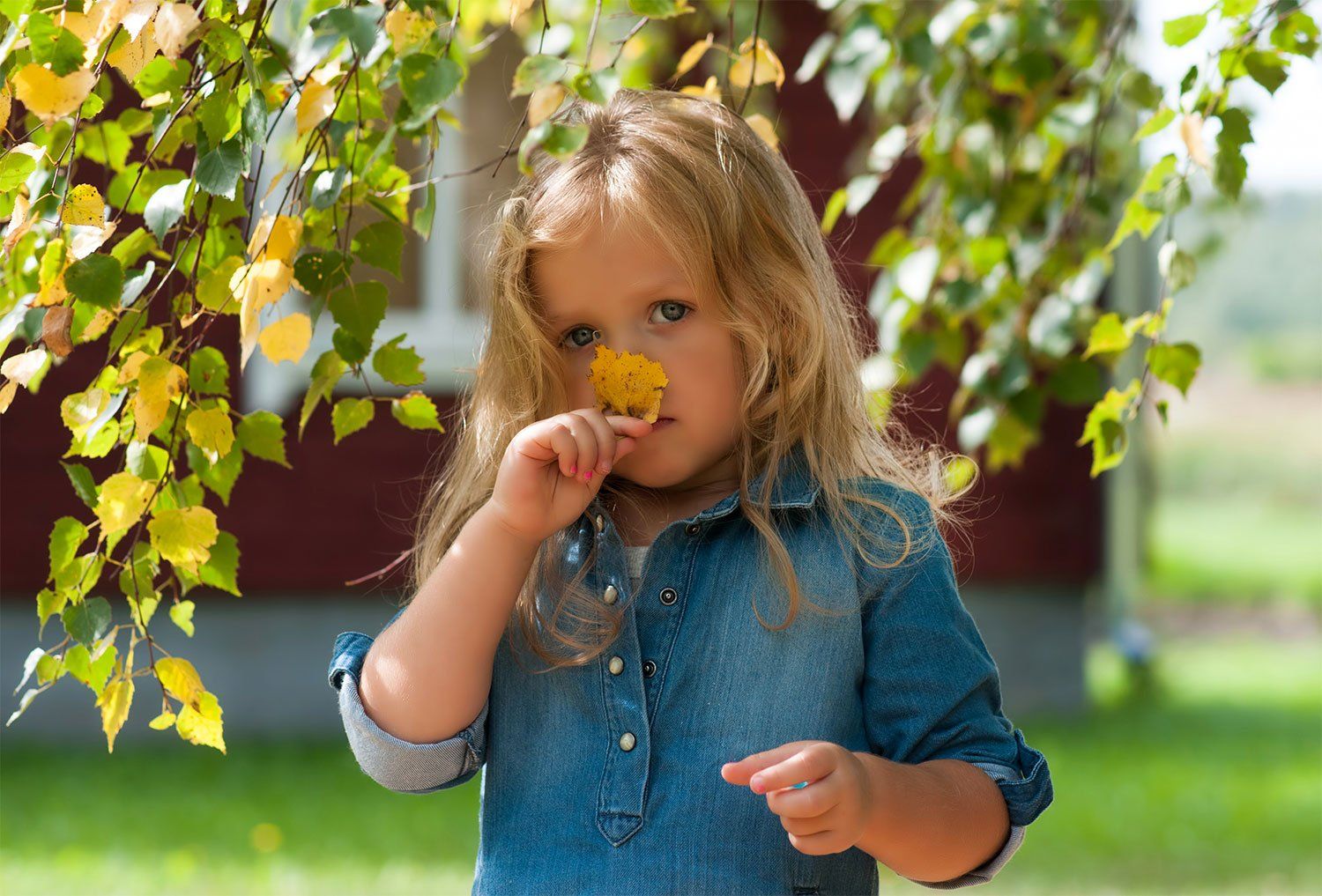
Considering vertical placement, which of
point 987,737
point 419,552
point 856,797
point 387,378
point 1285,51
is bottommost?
point 419,552

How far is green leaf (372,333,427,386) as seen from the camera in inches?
64.5

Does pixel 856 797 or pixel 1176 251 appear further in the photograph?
pixel 1176 251

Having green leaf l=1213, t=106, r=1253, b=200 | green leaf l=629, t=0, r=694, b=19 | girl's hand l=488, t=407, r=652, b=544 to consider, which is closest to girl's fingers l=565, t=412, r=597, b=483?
girl's hand l=488, t=407, r=652, b=544

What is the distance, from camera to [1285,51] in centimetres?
186

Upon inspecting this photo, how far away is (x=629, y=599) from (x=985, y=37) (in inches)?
59.6

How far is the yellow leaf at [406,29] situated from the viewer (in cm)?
145

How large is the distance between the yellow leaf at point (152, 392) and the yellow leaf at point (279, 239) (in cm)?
14

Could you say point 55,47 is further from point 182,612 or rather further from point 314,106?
point 182,612

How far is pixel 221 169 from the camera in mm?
1429

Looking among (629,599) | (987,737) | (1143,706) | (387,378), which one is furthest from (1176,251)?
(1143,706)

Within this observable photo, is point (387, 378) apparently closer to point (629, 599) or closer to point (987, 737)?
point (629, 599)

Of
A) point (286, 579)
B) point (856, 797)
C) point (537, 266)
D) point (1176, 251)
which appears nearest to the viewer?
point (856, 797)

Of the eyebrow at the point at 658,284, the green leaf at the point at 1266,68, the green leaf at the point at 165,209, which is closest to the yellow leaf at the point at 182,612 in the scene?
the green leaf at the point at 165,209

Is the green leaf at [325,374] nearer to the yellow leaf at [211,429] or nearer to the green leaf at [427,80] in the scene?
the yellow leaf at [211,429]
